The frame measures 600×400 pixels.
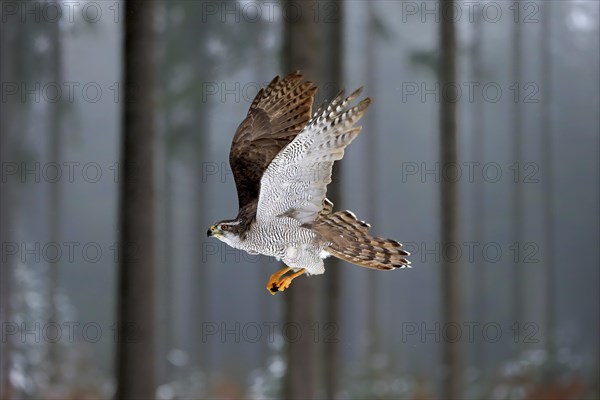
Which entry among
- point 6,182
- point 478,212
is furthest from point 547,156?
point 6,182

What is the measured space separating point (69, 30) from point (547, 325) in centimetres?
1283

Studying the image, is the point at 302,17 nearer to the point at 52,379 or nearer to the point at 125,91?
the point at 125,91

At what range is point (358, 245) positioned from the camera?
4.88 m

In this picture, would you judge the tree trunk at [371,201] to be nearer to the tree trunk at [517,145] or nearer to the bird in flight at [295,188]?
the tree trunk at [517,145]

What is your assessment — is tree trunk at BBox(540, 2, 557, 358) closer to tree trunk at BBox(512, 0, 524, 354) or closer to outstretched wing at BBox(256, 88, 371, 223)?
tree trunk at BBox(512, 0, 524, 354)

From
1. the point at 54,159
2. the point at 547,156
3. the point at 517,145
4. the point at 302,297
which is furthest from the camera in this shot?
the point at 547,156

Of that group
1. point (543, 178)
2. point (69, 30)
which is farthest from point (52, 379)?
point (543, 178)

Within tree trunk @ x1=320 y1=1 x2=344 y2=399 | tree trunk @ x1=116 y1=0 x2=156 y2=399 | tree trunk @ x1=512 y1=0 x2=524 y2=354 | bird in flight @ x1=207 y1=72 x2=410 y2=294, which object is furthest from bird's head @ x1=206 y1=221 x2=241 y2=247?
tree trunk @ x1=512 y1=0 x2=524 y2=354

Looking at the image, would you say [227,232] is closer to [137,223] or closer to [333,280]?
[137,223]

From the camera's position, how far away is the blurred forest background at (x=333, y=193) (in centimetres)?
787

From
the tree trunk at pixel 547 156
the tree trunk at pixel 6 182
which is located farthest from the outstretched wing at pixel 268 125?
the tree trunk at pixel 547 156

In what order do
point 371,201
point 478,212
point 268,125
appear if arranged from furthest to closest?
point 478,212
point 371,201
point 268,125

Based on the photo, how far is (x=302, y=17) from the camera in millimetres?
7684

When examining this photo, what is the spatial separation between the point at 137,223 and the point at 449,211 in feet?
13.8
